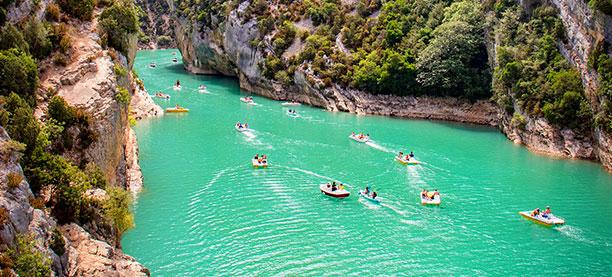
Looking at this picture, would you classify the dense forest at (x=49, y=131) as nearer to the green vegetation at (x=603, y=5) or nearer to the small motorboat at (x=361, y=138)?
the small motorboat at (x=361, y=138)

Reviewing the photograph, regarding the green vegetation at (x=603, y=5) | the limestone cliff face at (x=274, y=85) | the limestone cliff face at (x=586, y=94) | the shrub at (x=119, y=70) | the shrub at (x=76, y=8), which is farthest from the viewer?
the limestone cliff face at (x=274, y=85)

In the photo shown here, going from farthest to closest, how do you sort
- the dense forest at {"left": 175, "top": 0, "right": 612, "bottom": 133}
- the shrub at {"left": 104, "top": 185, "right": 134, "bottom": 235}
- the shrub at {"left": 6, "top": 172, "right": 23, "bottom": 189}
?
the dense forest at {"left": 175, "top": 0, "right": 612, "bottom": 133}
the shrub at {"left": 104, "top": 185, "right": 134, "bottom": 235}
the shrub at {"left": 6, "top": 172, "right": 23, "bottom": 189}

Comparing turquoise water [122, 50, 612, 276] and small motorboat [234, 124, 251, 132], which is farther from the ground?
small motorboat [234, 124, 251, 132]

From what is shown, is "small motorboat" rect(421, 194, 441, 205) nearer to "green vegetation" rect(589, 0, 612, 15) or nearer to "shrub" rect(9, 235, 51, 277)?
"green vegetation" rect(589, 0, 612, 15)

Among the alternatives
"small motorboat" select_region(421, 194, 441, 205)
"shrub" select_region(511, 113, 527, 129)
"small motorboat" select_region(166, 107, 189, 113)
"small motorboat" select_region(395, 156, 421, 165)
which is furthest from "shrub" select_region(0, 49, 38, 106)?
"shrub" select_region(511, 113, 527, 129)

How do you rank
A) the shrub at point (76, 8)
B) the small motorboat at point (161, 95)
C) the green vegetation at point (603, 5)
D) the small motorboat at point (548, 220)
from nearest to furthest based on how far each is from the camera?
the shrub at point (76, 8), the small motorboat at point (548, 220), the green vegetation at point (603, 5), the small motorboat at point (161, 95)

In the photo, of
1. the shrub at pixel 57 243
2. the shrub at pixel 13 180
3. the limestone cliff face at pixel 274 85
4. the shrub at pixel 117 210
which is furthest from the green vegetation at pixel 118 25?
the limestone cliff face at pixel 274 85

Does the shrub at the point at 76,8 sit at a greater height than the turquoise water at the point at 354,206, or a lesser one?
greater
